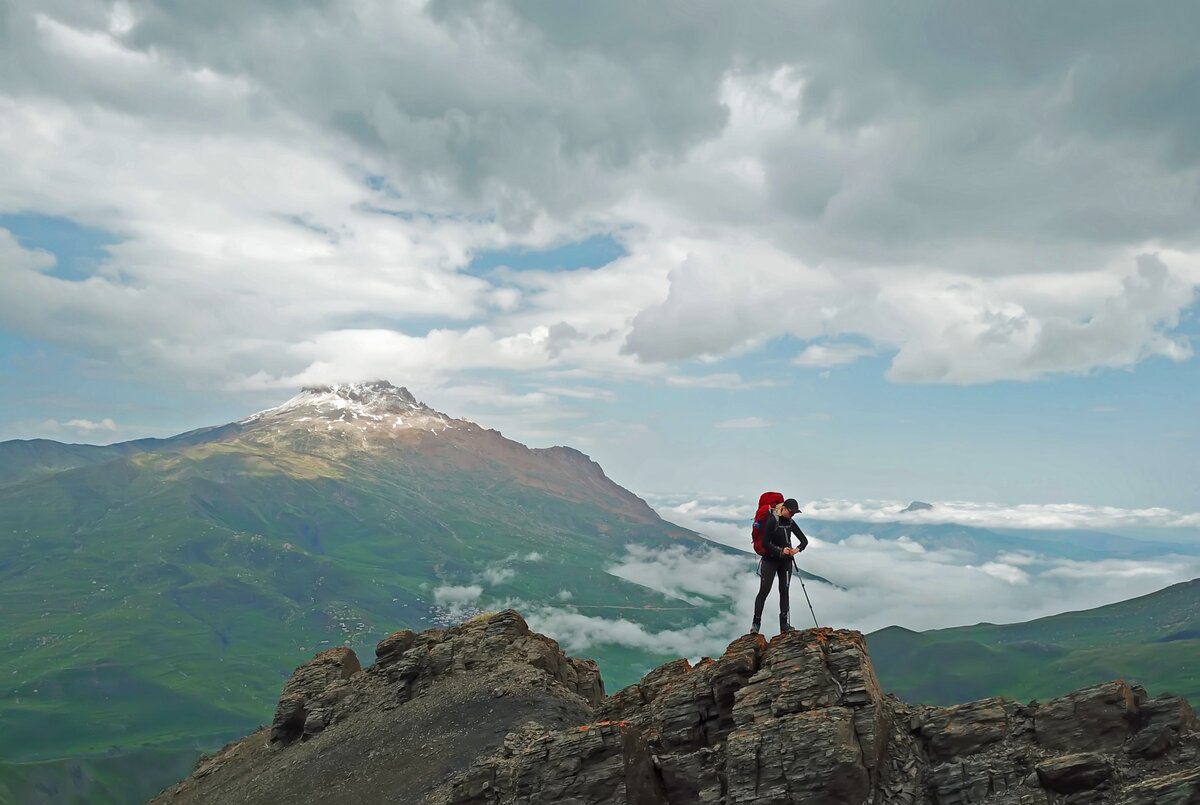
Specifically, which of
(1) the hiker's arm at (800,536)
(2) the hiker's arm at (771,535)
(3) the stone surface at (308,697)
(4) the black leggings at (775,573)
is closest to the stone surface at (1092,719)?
(1) the hiker's arm at (800,536)

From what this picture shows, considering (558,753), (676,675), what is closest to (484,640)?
(676,675)

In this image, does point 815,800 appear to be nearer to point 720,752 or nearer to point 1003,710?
point 720,752

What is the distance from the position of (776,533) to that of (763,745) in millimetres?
11946

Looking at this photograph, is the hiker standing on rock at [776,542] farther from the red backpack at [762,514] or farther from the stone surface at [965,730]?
the stone surface at [965,730]

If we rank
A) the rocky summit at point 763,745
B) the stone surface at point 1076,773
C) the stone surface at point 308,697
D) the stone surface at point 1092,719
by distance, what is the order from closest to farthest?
the stone surface at point 1076,773 < the rocky summit at point 763,745 < the stone surface at point 1092,719 < the stone surface at point 308,697

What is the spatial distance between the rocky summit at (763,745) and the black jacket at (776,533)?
467 centimetres

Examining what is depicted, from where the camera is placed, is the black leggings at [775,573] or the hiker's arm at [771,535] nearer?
the black leggings at [775,573]

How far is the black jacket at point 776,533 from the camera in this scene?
47969 millimetres

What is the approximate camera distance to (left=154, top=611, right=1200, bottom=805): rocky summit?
37.4 meters

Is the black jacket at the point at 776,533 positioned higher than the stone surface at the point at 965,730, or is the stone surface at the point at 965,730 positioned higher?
the black jacket at the point at 776,533

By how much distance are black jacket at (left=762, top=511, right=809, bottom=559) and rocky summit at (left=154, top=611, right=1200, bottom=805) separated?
4667mm

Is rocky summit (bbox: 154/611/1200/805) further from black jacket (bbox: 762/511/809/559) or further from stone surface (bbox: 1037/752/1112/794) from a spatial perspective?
black jacket (bbox: 762/511/809/559)

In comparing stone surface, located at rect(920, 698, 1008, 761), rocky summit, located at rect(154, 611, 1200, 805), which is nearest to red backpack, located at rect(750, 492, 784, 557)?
rocky summit, located at rect(154, 611, 1200, 805)

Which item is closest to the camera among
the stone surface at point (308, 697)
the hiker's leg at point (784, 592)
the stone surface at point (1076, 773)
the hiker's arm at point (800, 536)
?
the stone surface at point (1076, 773)
